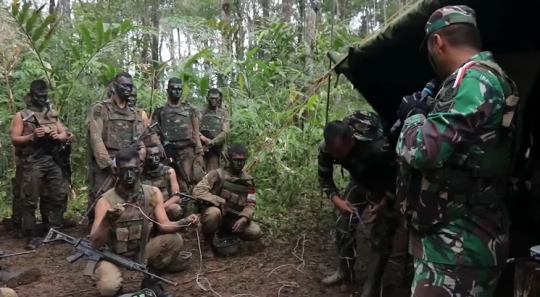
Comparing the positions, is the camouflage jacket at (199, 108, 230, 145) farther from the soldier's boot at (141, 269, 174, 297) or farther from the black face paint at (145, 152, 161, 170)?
the soldier's boot at (141, 269, 174, 297)

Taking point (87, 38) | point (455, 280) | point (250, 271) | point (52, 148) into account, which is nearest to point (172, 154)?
point (52, 148)

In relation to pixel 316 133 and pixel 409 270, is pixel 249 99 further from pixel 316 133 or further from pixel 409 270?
pixel 409 270

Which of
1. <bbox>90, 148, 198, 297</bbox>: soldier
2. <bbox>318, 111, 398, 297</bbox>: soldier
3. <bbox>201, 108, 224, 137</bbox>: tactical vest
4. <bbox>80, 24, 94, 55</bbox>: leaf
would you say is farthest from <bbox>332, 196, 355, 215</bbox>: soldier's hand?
<bbox>80, 24, 94, 55</bbox>: leaf

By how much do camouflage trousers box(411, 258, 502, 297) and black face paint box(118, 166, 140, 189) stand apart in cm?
285

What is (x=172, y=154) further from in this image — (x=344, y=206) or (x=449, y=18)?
(x=449, y=18)

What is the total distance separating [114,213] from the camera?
443 centimetres

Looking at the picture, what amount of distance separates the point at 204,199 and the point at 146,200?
3.31 ft

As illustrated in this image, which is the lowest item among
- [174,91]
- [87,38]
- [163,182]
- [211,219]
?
[211,219]

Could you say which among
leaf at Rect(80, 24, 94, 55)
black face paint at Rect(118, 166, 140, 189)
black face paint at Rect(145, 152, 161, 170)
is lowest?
black face paint at Rect(145, 152, 161, 170)

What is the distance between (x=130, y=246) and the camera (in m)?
4.95

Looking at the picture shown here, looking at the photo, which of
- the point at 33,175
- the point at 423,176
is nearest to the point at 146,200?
the point at 33,175

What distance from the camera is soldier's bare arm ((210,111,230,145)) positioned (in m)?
8.77

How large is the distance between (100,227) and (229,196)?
1.79 metres

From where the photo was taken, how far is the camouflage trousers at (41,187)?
668 cm
